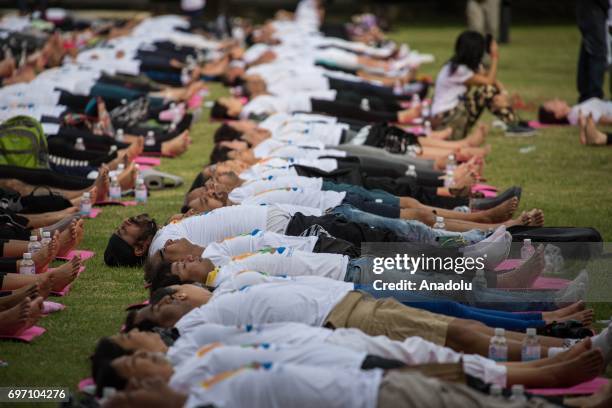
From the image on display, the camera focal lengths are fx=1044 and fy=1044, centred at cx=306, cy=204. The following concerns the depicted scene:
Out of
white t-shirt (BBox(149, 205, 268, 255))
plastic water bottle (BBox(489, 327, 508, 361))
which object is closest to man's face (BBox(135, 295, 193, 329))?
white t-shirt (BBox(149, 205, 268, 255))

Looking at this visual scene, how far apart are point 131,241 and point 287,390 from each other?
2839mm

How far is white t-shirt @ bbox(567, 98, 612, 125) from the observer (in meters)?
10.9

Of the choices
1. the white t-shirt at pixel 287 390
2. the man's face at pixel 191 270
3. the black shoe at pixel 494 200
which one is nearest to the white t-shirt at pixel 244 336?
the white t-shirt at pixel 287 390

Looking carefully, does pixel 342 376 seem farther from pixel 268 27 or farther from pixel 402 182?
pixel 268 27

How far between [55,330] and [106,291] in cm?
67

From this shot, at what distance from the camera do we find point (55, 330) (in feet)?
17.7

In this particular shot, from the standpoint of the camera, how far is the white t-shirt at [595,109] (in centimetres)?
1088

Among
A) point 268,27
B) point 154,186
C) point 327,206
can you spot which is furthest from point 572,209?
point 268,27

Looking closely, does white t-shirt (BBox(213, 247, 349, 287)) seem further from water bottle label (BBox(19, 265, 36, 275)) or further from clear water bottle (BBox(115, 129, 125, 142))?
clear water bottle (BBox(115, 129, 125, 142))

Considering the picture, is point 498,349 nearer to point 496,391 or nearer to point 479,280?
point 496,391

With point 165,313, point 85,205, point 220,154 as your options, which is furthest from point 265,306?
point 220,154

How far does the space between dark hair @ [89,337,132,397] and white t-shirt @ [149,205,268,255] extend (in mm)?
1607

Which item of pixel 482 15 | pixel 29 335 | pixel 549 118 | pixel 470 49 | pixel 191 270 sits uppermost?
pixel 482 15

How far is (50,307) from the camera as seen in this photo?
18.6 feet
